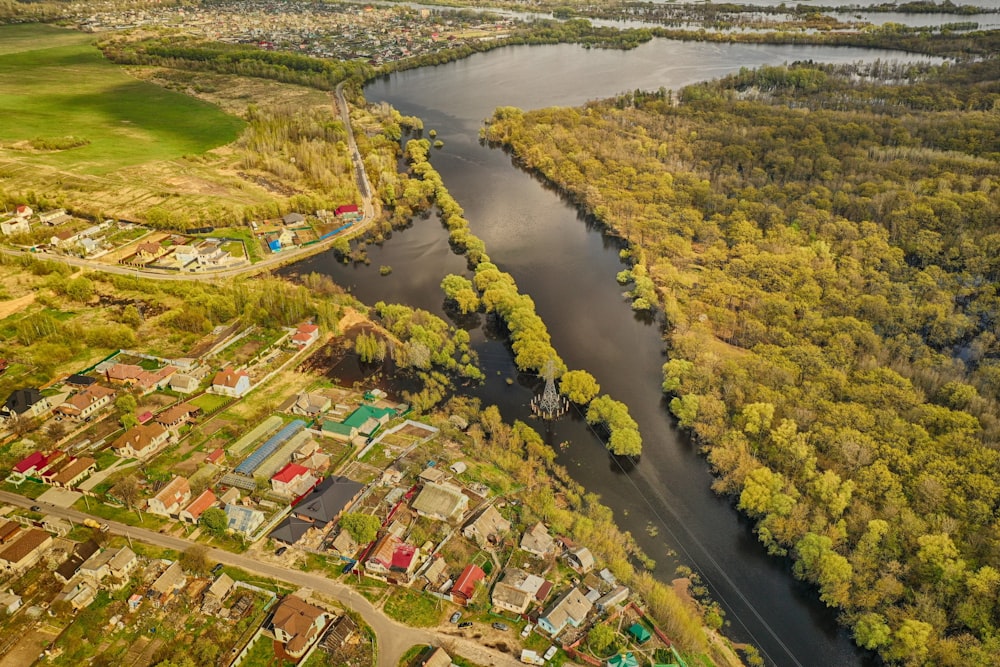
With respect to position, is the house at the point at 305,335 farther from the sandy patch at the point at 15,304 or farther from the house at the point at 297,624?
the house at the point at 297,624

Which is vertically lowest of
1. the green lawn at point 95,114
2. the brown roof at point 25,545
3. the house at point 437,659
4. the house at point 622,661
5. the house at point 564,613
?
the house at point 622,661

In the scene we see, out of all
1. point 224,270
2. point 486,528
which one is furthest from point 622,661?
point 224,270

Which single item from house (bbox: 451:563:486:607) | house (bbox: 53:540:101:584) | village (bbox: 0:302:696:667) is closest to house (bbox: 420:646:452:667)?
village (bbox: 0:302:696:667)

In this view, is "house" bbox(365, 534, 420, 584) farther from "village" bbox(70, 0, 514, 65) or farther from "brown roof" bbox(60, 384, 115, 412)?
"village" bbox(70, 0, 514, 65)

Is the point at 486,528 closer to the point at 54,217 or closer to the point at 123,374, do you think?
the point at 123,374

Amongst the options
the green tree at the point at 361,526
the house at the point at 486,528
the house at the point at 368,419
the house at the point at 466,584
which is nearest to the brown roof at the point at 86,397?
the house at the point at 368,419
